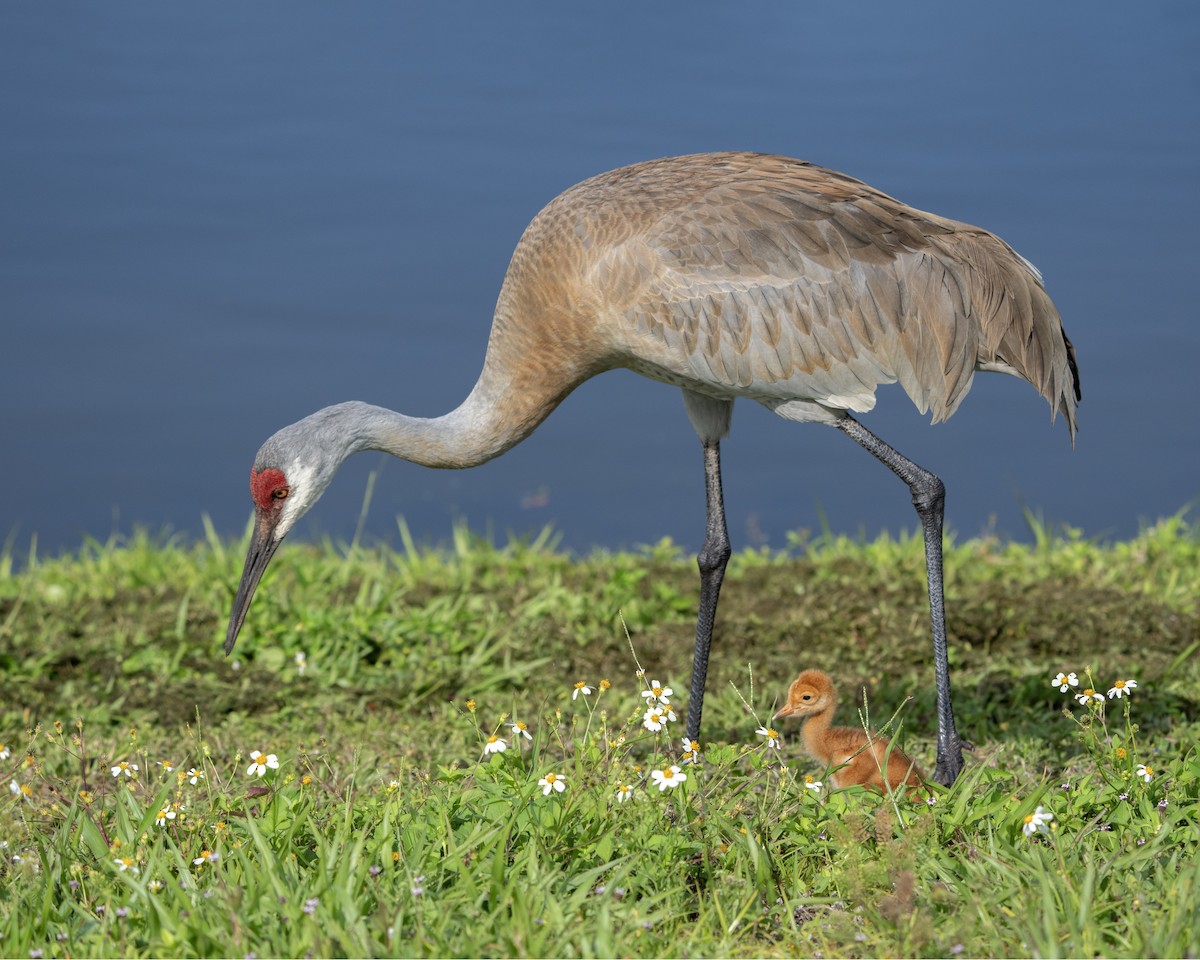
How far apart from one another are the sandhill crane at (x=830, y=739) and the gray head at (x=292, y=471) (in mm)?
2004

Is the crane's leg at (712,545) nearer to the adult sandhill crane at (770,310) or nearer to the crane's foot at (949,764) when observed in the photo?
the adult sandhill crane at (770,310)

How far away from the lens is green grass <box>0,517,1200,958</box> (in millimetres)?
3150

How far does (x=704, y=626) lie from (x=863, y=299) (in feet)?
4.79

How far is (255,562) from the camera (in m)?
5.64

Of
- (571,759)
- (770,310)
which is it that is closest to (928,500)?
(770,310)

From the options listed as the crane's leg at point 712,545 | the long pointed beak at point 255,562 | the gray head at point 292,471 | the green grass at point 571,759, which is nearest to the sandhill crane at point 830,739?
the green grass at point 571,759

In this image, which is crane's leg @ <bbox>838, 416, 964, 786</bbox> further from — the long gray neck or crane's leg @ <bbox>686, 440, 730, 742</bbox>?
the long gray neck

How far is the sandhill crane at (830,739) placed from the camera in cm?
Answer: 450

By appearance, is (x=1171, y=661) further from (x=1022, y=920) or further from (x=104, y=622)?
(x=104, y=622)

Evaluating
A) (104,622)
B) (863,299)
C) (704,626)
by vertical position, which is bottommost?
(104,622)

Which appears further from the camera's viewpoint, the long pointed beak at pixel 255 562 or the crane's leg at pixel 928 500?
the long pointed beak at pixel 255 562

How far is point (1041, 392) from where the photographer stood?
5.39 m

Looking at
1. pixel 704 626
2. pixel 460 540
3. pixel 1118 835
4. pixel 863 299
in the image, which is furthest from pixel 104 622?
pixel 1118 835

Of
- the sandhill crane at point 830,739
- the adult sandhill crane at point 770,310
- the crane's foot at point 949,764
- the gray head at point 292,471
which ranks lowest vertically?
the crane's foot at point 949,764
